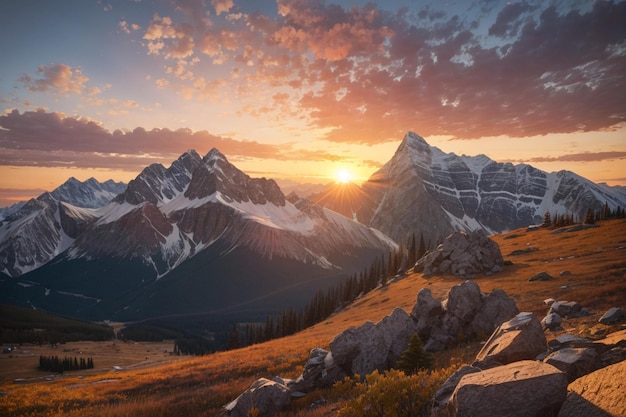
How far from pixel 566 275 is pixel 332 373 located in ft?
154

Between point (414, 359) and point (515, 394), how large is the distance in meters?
11.0

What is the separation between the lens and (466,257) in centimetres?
8619

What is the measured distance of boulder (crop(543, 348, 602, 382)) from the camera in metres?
10.2

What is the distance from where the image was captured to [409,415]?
11.1m

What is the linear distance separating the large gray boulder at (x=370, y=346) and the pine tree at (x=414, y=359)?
2.88m

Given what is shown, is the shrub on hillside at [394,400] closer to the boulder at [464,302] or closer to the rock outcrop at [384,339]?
the rock outcrop at [384,339]

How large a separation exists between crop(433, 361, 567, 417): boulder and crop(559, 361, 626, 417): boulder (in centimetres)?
35

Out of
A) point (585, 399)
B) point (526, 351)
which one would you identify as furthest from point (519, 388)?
point (526, 351)

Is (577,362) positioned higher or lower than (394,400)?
higher

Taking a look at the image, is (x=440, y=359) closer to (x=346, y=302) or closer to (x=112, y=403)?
(x=112, y=403)

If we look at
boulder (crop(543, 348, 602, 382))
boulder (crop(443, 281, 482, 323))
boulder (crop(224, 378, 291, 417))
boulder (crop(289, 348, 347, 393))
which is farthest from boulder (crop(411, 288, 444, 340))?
boulder (crop(543, 348, 602, 382))

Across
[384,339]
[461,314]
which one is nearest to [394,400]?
[384,339]

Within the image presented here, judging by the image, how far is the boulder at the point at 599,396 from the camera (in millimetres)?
6984

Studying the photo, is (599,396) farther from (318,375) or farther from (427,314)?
(427,314)
